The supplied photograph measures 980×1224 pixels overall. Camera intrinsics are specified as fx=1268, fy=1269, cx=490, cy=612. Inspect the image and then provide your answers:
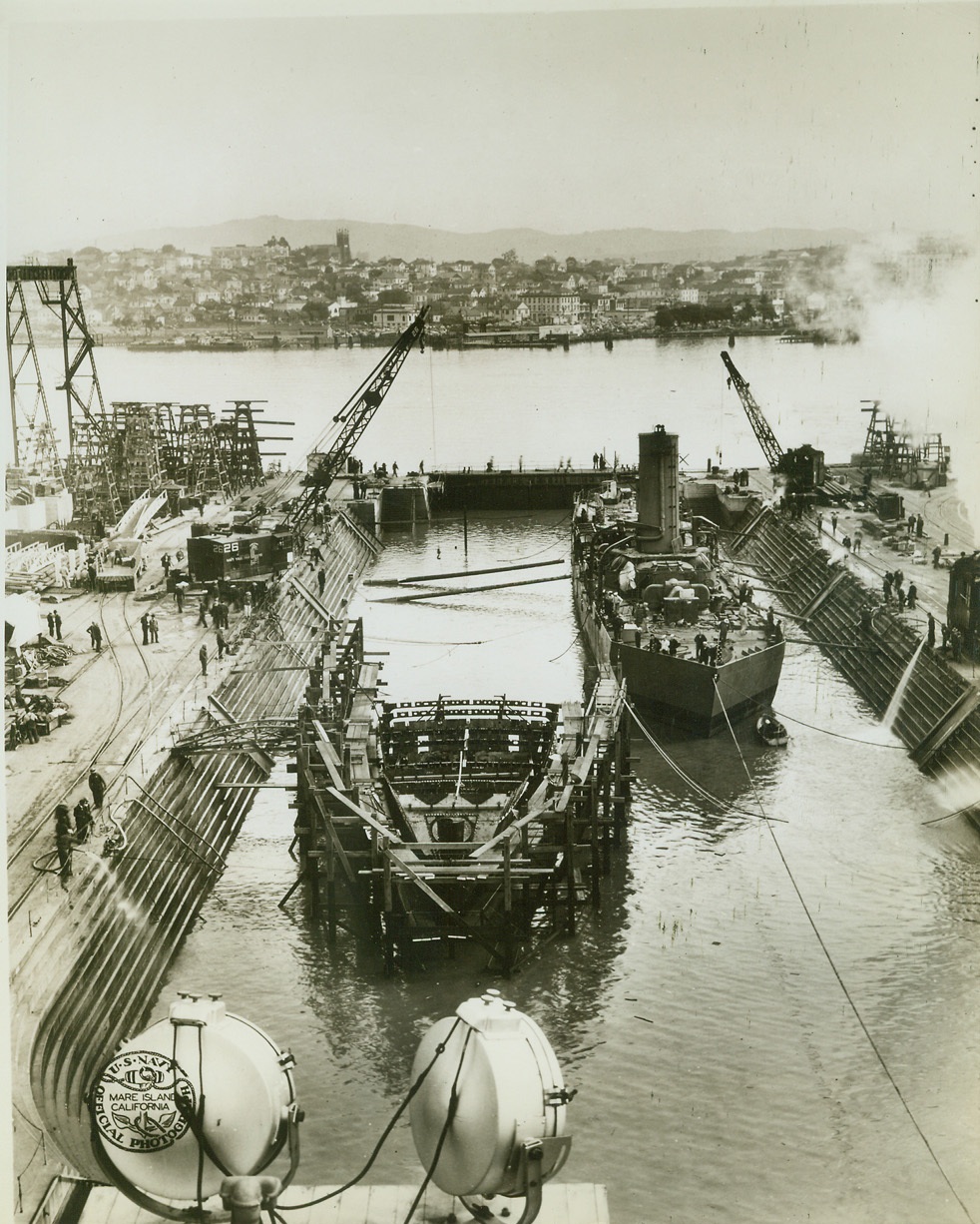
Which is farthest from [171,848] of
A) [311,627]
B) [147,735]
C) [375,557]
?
[375,557]

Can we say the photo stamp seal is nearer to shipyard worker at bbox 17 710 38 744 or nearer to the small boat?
shipyard worker at bbox 17 710 38 744

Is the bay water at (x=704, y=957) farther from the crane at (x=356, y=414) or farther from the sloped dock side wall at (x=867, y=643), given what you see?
the crane at (x=356, y=414)

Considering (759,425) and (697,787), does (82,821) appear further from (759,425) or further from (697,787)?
(759,425)

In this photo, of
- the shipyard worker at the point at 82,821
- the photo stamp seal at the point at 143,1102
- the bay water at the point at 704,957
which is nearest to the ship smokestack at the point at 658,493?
the bay water at the point at 704,957

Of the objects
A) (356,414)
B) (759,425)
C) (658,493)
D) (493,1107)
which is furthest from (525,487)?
(493,1107)

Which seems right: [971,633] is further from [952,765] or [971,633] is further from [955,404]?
[955,404]

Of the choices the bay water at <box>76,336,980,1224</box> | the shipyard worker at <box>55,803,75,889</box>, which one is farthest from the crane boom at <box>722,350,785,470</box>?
the shipyard worker at <box>55,803,75,889</box>
